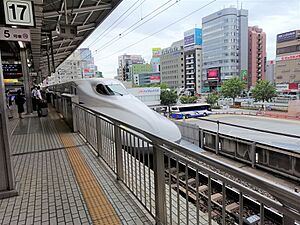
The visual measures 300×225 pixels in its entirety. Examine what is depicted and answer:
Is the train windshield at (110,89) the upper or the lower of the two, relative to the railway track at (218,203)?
upper

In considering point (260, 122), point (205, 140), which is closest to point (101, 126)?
point (205, 140)

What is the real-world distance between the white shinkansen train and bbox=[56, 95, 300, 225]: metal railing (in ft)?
8.22

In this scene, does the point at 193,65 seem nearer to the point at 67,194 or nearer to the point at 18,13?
the point at 18,13

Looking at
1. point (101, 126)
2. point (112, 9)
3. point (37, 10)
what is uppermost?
point (112, 9)

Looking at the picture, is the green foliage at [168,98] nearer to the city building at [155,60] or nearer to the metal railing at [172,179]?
the metal railing at [172,179]

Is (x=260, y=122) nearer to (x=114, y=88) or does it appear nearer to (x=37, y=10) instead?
(x=114, y=88)

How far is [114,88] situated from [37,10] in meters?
3.98

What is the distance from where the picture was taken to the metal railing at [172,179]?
961 millimetres

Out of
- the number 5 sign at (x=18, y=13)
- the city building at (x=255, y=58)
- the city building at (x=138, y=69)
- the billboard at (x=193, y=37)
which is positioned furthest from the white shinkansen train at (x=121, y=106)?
the city building at (x=138, y=69)

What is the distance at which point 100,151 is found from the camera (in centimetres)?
407

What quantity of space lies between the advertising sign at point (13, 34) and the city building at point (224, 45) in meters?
39.4

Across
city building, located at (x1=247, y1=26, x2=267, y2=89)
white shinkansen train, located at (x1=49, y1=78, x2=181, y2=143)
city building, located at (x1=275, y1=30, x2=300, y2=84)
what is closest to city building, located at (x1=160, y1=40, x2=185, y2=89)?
city building, located at (x1=247, y1=26, x2=267, y2=89)

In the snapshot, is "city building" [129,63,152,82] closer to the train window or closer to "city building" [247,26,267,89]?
"city building" [247,26,267,89]

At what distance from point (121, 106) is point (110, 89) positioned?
4.58 ft
